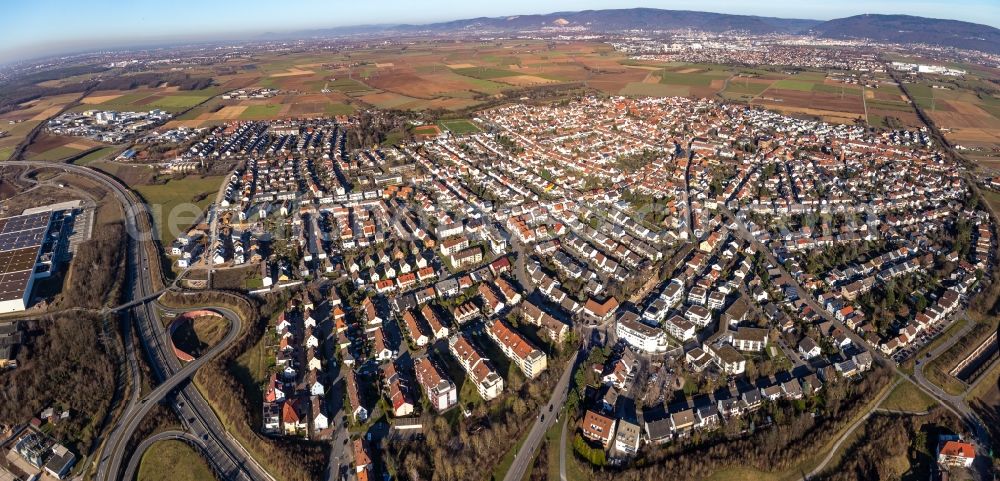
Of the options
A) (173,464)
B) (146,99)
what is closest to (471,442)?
(173,464)

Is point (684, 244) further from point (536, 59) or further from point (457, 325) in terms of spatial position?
point (536, 59)

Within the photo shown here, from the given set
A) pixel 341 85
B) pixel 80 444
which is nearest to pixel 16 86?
pixel 341 85

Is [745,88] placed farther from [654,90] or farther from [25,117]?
[25,117]

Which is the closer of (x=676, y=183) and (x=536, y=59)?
(x=676, y=183)

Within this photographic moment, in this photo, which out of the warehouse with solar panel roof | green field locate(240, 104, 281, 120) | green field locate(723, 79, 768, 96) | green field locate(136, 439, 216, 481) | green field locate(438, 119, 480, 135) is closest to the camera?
green field locate(136, 439, 216, 481)

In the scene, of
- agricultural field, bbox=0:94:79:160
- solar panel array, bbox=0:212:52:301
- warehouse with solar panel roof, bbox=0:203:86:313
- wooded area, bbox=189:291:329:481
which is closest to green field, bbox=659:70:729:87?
wooded area, bbox=189:291:329:481

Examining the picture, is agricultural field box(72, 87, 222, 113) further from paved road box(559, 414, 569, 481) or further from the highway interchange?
paved road box(559, 414, 569, 481)

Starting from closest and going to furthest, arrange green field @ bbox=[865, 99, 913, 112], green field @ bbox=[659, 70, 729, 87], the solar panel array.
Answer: the solar panel array < green field @ bbox=[865, 99, 913, 112] < green field @ bbox=[659, 70, 729, 87]
